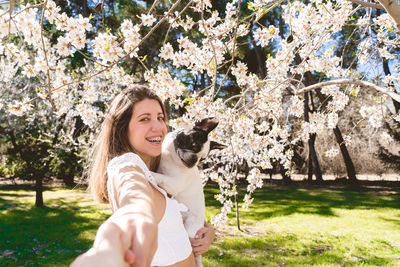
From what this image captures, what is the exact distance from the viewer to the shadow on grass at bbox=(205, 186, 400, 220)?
8.52 m

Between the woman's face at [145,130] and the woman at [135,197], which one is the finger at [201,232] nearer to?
the woman at [135,197]

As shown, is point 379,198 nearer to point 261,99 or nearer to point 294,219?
point 294,219

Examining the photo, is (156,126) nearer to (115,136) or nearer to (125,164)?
(115,136)

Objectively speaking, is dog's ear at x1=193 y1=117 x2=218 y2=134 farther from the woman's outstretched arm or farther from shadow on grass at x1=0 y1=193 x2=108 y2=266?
shadow on grass at x1=0 y1=193 x2=108 y2=266

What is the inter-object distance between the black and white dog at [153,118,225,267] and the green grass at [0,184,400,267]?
10.7 ft

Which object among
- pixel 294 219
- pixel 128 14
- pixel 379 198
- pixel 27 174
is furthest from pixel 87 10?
pixel 379 198

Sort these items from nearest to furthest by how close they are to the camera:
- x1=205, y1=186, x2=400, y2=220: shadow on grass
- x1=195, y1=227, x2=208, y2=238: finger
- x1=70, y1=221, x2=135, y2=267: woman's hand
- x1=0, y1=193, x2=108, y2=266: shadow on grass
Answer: x1=70, y1=221, x2=135, y2=267: woman's hand → x1=195, y1=227, x2=208, y2=238: finger → x1=0, y1=193, x2=108, y2=266: shadow on grass → x1=205, y1=186, x2=400, y2=220: shadow on grass

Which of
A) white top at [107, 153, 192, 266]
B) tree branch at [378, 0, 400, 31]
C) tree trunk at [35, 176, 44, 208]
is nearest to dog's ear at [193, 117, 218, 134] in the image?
white top at [107, 153, 192, 266]

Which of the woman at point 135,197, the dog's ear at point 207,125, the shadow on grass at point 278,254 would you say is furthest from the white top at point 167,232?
the shadow on grass at point 278,254

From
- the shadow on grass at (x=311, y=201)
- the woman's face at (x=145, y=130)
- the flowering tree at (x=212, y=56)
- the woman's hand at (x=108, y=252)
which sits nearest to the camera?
the woman's hand at (x=108, y=252)

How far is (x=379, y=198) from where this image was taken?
34.2 ft

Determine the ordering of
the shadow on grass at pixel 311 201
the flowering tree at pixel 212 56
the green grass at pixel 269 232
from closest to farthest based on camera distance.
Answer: the flowering tree at pixel 212 56 < the green grass at pixel 269 232 < the shadow on grass at pixel 311 201

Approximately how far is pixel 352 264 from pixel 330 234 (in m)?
1.81

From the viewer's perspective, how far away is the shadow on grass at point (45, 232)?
196 inches
